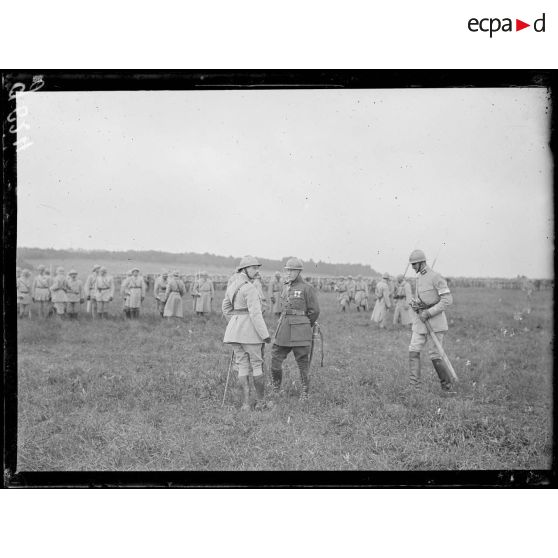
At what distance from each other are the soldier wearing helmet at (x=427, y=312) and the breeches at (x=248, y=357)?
202 centimetres

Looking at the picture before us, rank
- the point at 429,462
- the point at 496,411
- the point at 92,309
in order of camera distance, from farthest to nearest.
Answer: the point at 92,309 < the point at 496,411 < the point at 429,462

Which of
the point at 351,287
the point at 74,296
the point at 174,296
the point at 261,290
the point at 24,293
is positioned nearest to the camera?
the point at 24,293

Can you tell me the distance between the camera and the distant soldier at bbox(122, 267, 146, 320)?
6086 millimetres

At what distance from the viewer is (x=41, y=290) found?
5.58 meters

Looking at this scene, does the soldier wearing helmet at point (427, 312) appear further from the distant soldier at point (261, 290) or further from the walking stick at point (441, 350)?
the distant soldier at point (261, 290)

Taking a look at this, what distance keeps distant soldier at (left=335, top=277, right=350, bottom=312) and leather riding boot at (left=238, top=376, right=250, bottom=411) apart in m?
1.60

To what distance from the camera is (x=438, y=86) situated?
5.36m

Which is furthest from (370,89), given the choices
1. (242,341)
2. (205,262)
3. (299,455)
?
(299,455)

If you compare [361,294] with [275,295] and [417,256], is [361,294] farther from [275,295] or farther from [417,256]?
[275,295]

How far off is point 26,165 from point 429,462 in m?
5.93

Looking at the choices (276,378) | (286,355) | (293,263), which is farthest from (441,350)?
(293,263)

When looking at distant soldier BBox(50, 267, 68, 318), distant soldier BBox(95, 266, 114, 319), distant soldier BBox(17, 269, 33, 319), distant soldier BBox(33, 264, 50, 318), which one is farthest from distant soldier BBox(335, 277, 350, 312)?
distant soldier BBox(17, 269, 33, 319)

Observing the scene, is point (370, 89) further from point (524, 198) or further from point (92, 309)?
point (92, 309)

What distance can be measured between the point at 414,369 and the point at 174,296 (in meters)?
3.45
